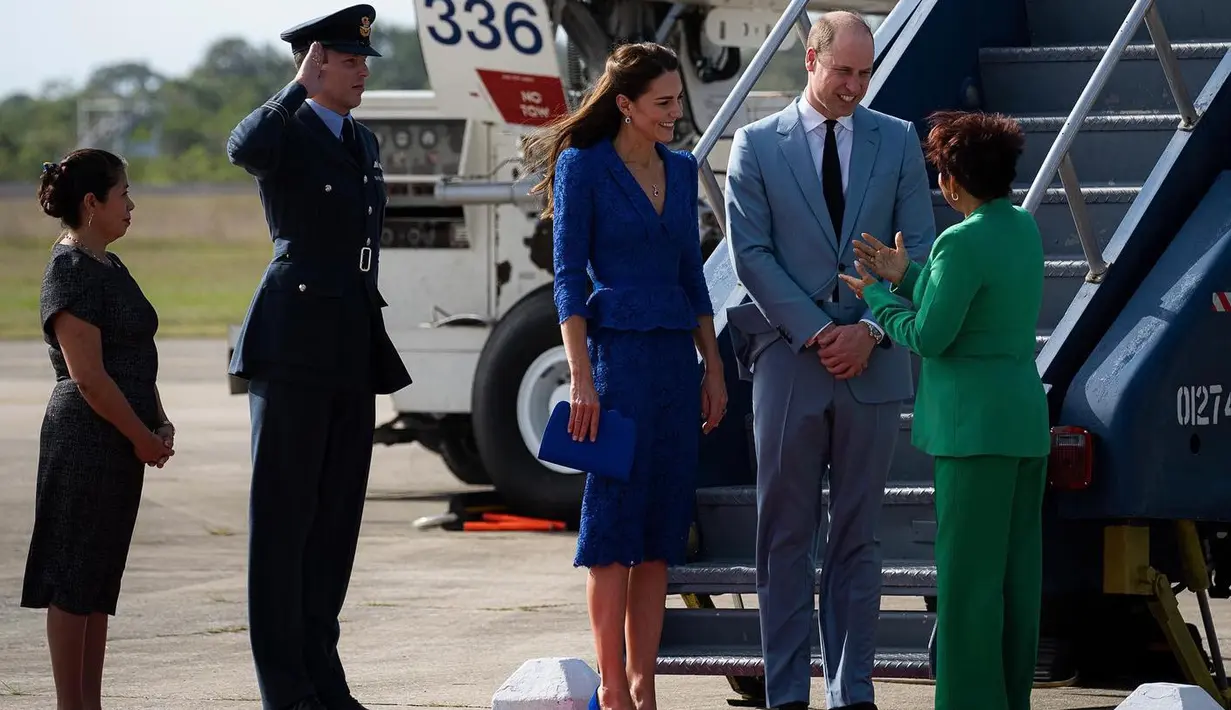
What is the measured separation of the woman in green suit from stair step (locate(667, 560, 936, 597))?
1.81ft

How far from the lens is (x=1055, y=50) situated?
7070 mm

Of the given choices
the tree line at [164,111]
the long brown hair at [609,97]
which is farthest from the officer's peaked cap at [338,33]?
the tree line at [164,111]

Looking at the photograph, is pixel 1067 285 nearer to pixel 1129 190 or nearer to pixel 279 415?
pixel 1129 190

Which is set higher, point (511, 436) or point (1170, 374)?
point (1170, 374)

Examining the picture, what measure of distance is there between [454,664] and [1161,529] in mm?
2428

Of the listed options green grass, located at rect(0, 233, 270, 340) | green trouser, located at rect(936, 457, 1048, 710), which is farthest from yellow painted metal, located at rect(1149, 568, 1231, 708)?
green grass, located at rect(0, 233, 270, 340)

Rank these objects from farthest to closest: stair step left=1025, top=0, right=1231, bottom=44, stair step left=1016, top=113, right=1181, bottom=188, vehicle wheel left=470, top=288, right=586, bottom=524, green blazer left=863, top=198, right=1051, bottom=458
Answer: vehicle wheel left=470, top=288, right=586, bottom=524, stair step left=1025, top=0, right=1231, bottom=44, stair step left=1016, top=113, right=1181, bottom=188, green blazer left=863, top=198, right=1051, bottom=458

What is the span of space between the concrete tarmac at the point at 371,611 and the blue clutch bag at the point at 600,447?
1.39 metres

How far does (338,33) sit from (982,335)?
182 cm

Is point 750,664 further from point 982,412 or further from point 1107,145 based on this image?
point 1107,145

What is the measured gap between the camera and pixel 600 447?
202 inches

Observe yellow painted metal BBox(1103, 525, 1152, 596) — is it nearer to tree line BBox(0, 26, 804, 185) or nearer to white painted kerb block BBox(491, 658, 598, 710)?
white painted kerb block BBox(491, 658, 598, 710)

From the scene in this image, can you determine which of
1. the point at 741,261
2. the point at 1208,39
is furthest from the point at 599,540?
the point at 1208,39

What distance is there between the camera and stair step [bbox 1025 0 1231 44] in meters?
7.26
